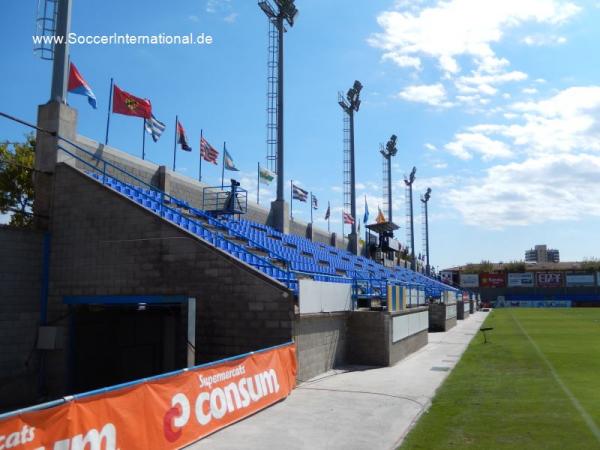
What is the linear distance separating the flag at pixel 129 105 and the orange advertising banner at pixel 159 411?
13342 mm

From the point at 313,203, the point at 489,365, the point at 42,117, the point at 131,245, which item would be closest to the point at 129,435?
the point at 131,245

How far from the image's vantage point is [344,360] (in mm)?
16797

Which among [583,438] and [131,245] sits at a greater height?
[131,245]

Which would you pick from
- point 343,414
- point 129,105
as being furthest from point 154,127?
point 343,414

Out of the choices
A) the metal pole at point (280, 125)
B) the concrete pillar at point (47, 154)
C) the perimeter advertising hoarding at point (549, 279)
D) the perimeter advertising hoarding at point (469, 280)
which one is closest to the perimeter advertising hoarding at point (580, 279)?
the perimeter advertising hoarding at point (549, 279)

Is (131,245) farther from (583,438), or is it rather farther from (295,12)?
(295,12)

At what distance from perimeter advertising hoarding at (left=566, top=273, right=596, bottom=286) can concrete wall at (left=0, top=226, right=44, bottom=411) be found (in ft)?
327

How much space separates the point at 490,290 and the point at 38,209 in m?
97.5

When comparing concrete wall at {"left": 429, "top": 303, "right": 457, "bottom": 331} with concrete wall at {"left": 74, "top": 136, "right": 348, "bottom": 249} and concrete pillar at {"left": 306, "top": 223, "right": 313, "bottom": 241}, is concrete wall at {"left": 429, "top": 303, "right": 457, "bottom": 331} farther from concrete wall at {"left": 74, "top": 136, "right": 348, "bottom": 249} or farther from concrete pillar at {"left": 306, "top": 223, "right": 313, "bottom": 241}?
concrete wall at {"left": 74, "top": 136, "right": 348, "bottom": 249}

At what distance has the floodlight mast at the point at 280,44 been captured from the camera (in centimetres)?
3022

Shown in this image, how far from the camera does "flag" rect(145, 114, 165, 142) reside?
22.6m

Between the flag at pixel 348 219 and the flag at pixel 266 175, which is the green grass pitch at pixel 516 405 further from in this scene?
the flag at pixel 348 219

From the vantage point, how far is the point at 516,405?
36.3ft

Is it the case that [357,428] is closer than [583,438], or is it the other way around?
[583,438]
